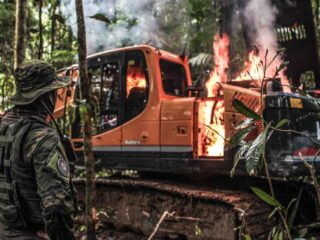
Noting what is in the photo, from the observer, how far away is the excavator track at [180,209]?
7.04 metres

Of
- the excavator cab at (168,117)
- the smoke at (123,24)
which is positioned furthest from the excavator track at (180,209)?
the smoke at (123,24)

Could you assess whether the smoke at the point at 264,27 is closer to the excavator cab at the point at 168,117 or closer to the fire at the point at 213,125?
the excavator cab at the point at 168,117

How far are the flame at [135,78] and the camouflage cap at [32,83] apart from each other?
16.9 feet

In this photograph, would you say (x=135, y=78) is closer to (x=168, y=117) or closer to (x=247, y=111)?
(x=168, y=117)

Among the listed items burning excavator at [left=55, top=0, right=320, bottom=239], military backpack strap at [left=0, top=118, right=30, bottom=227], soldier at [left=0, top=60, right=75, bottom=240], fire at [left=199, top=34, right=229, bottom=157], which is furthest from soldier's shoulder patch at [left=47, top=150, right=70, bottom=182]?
fire at [left=199, top=34, right=229, bottom=157]

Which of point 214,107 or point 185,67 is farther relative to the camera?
point 185,67

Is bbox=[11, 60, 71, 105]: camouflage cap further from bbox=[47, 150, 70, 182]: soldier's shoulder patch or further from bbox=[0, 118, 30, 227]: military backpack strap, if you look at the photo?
bbox=[47, 150, 70, 182]: soldier's shoulder patch

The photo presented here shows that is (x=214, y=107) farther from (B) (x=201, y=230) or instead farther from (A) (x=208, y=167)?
(B) (x=201, y=230)

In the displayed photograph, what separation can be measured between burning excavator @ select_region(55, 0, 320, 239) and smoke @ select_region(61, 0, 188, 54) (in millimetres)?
5492

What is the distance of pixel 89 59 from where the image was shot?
8797 millimetres

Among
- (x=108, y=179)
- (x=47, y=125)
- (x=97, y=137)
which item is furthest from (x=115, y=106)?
(x=47, y=125)

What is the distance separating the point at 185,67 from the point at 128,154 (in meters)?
1.98

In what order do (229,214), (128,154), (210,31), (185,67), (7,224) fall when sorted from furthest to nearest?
(210,31) → (185,67) → (128,154) → (229,214) → (7,224)

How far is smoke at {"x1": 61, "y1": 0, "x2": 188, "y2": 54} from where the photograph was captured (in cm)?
1466
